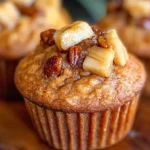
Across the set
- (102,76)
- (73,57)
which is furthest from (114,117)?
(73,57)

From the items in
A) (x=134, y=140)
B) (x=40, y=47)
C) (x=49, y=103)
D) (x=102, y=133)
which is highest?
(x=40, y=47)

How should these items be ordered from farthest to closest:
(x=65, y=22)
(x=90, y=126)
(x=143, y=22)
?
(x=65, y=22)
(x=143, y=22)
(x=90, y=126)

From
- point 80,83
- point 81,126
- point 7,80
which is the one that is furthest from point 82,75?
point 7,80

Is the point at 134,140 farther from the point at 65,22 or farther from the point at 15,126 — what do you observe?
the point at 65,22

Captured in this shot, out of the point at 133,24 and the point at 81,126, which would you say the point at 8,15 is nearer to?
the point at 133,24

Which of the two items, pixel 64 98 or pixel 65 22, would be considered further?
pixel 65 22

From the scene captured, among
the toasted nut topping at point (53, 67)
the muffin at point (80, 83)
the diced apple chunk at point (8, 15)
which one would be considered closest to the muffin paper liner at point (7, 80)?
the diced apple chunk at point (8, 15)

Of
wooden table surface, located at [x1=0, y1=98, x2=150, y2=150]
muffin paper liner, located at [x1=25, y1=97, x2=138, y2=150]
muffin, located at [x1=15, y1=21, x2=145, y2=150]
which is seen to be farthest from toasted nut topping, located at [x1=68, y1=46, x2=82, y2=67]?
wooden table surface, located at [x1=0, y1=98, x2=150, y2=150]
